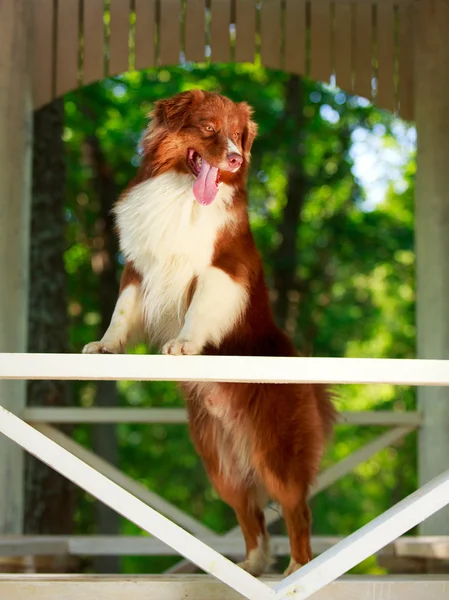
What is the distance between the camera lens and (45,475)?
7.86 m

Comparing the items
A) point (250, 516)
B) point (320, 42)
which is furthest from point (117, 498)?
point (320, 42)

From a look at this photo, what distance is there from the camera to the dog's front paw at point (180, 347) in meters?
3.65

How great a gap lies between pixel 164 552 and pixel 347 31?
3.64 metres

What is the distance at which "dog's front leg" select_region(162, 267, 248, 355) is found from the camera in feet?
12.6

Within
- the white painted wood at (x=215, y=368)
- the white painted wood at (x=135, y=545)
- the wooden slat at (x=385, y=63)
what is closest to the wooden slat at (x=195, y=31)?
the wooden slat at (x=385, y=63)

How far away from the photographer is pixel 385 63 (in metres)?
6.18

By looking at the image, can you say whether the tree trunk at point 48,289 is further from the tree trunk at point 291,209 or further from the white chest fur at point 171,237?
the tree trunk at point 291,209

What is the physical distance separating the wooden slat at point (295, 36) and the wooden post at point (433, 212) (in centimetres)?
79

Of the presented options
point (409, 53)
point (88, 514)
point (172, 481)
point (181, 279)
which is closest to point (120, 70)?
point (409, 53)

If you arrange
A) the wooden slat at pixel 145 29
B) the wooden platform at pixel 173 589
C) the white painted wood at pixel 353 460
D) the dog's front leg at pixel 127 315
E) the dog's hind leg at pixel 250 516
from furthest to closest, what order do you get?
the white painted wood at pixel 353 460 → the wooden slat at pixel 145 29 → the dog's hind leg at pixel 250 516 → the dog's front leg at pixel 127 315 → the wooden platform at pixel 173 589

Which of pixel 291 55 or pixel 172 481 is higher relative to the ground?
pixel 291 55

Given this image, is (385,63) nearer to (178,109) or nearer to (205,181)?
(178,109)

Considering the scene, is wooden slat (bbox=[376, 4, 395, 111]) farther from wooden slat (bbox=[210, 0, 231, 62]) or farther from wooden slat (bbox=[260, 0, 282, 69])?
wooden slat (bbox=[210, 0, 231, 62])

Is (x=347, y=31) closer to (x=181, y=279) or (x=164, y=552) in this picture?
(x=181, y=279)
